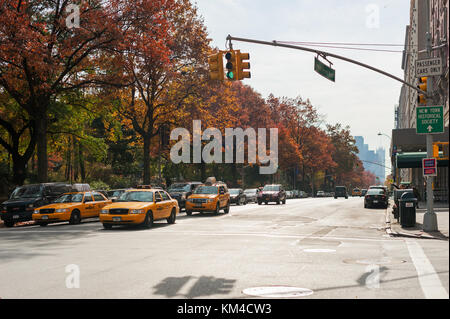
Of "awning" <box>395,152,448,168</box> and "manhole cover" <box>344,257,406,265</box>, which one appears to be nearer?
"manhole cover" <box>344,257,406,265</box>

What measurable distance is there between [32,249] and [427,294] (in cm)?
1019

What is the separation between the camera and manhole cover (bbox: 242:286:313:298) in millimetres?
7305

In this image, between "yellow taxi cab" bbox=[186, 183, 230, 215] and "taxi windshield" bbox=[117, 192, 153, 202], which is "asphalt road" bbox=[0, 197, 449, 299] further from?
"yellow taxi cab" bbox=[186, 183, 230, 215]

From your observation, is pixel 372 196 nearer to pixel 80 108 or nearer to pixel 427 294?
pixel 80 108

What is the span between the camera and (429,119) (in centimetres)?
1709

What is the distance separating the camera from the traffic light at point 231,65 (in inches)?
707

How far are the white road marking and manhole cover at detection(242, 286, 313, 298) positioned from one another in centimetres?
176

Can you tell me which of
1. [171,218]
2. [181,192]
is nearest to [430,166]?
[171,218]

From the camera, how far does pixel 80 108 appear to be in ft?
116

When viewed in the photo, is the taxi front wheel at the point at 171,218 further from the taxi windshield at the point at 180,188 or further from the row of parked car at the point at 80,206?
the taxi windshield at the point at 180,188

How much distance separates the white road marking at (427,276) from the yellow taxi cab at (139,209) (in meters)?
10.8

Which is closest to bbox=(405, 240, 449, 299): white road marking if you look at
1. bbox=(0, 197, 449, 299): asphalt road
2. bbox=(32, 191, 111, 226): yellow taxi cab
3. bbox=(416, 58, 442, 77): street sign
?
bbox=(0, 197, 449, 299): asphalt road

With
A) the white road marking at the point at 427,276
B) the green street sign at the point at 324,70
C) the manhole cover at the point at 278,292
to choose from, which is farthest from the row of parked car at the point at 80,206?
the manhole cover at the point at 278,292
